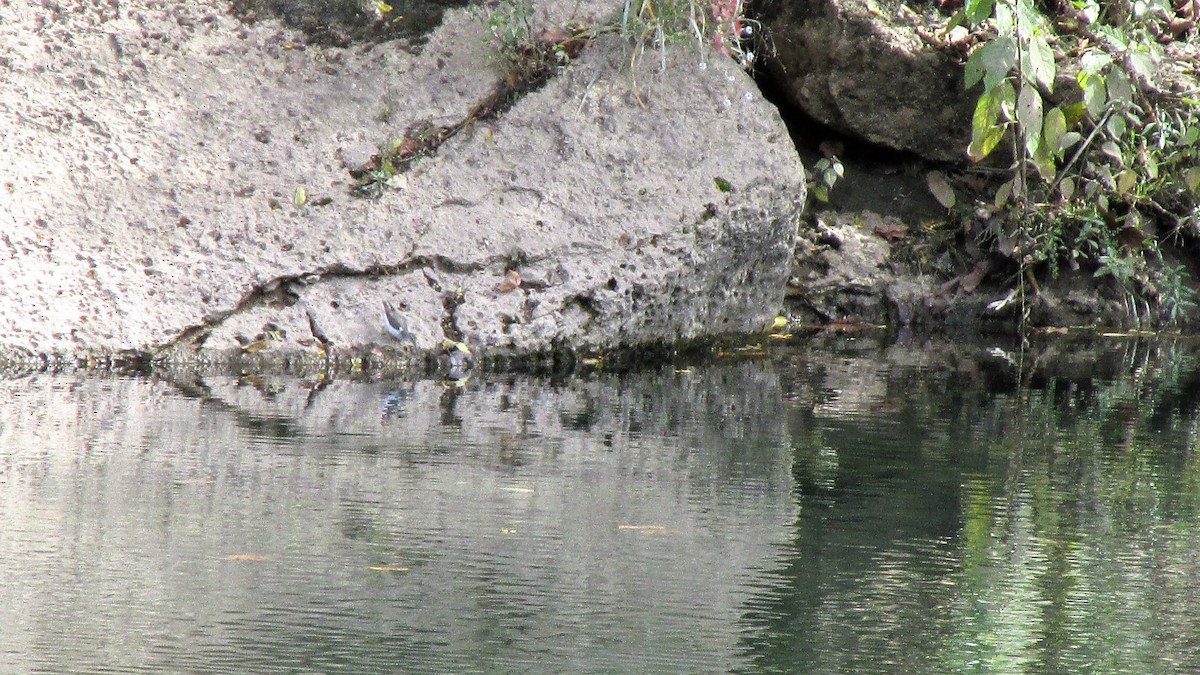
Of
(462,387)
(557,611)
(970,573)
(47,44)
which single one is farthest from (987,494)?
(47,44)

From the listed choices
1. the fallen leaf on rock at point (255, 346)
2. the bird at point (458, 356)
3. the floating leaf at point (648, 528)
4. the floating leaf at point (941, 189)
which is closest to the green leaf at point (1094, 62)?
the floating leaf at point (941, 189)

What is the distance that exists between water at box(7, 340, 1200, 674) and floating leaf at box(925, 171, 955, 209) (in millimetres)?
2180

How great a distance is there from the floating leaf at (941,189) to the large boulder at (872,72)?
3.1 inches

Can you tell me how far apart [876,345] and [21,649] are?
4024 mm

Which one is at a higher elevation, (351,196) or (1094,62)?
(1094,62)

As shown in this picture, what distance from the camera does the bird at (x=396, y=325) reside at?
14.7 ft

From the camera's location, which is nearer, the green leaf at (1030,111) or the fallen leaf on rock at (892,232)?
the green leaf at (1030,111)

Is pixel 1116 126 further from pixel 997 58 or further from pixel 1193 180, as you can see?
pixel 997 58

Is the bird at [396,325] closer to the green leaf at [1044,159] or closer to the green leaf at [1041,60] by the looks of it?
the green leaf at [1041,60]

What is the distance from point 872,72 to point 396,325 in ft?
8.58

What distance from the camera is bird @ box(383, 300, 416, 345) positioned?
449 centimetres

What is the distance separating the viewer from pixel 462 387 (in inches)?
164

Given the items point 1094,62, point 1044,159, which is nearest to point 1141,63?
point 1094,62

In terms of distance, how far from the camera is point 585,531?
96.9 inches
